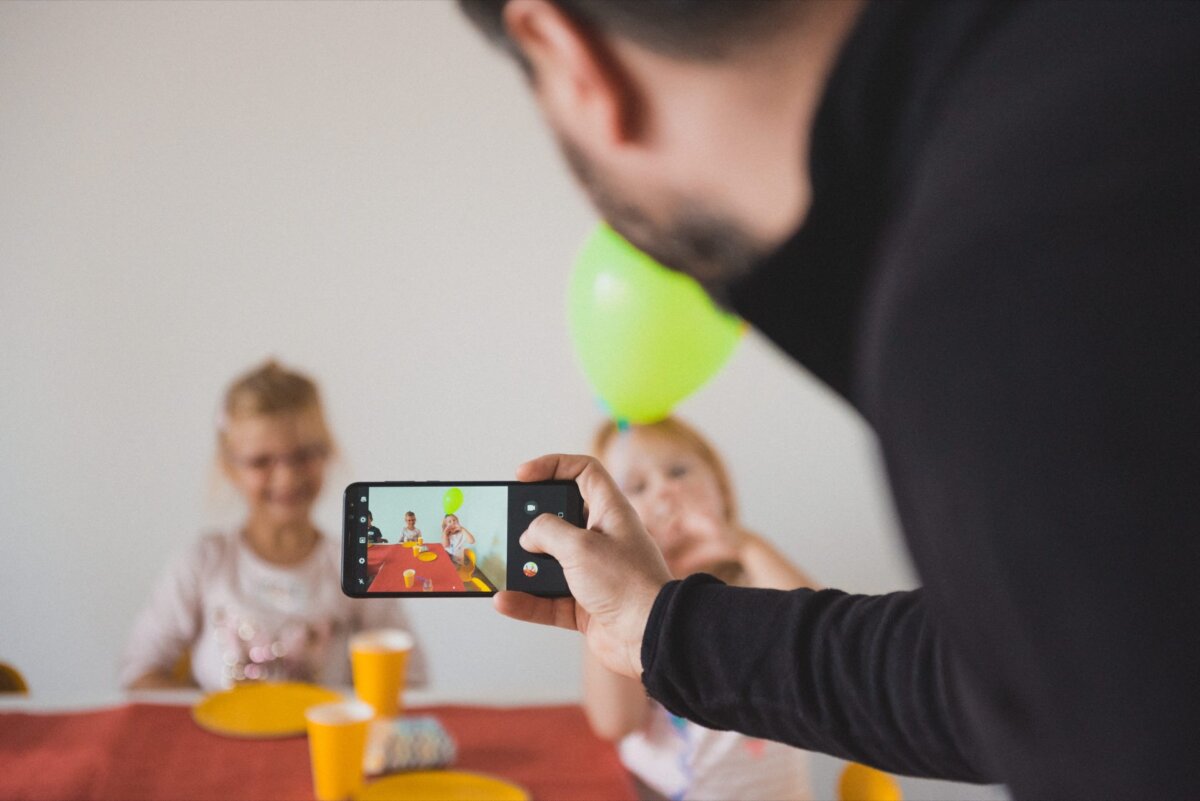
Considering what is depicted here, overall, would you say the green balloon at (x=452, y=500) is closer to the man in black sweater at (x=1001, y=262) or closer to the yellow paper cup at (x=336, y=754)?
the yellow paper cup at (x=336, y=754)

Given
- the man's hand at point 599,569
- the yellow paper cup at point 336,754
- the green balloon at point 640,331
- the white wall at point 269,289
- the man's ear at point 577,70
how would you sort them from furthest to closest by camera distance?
the white wall at point 269,289, the green balloon at point 640,331, the yellow paper cup at point 336,754, the man's hand at point 599,569, the man's ear at point 577,70

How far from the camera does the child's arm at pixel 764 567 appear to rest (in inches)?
68.1

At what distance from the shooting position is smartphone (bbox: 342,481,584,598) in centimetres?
76

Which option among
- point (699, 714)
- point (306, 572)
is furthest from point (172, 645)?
point (699, 714)

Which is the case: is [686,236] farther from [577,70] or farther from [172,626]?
[172,626]

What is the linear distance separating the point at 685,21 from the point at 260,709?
1.10 meters

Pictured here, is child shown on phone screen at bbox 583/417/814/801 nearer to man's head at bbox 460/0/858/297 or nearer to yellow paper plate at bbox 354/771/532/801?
yellow paper plate at bbox 354/771/532/801

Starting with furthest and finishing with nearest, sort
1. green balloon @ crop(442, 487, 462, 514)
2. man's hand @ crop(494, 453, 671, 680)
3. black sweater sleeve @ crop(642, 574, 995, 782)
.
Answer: green balloon @ crop(442, 487, 462, 514)
man's hand @ crop(494, 453, 671, 680)
black sweater sleeve @ crop(642, 574, 995, 782)

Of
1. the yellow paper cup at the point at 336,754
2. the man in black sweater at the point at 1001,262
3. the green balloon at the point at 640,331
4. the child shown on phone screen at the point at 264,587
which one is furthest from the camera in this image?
the child shown on phone screen at the point at 264,587

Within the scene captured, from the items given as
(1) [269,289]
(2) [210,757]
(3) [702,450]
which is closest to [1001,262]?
(2) [210,757]

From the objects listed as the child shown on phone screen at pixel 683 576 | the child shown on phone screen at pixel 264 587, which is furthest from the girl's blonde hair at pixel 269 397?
the child shown on phone screen at pixel 683 576

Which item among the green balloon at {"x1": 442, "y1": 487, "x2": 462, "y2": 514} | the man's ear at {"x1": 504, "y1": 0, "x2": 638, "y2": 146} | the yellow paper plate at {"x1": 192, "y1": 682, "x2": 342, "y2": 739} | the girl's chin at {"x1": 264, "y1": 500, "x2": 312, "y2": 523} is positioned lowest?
the yellow paper plate at {"x1": 192, "y1": 682, "x2": 342, "y2": 739}

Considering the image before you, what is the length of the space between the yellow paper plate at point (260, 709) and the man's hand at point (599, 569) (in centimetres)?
56

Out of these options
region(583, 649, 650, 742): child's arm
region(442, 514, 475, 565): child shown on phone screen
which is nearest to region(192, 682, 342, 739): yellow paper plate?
region(583, 649, 650, 742): child's arm
